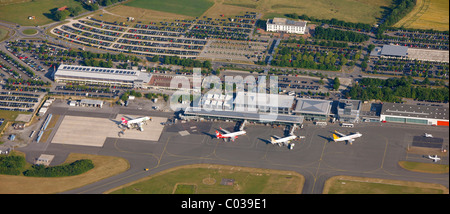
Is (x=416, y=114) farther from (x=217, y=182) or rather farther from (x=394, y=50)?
(x=217, y=182)

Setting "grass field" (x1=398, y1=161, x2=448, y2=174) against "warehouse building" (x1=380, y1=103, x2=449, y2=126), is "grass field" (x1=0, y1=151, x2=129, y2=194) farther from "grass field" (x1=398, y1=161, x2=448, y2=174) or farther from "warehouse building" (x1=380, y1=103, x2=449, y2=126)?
"warehouse building" (x1=380, y1=103, x2=449, y2=126)

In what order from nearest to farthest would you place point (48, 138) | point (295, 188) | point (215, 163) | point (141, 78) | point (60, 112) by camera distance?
point (295, 188), point (215, 163), point (48, 138), point (60, 112), point (141, 78)

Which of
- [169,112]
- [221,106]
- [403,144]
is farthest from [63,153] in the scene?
[403,144]

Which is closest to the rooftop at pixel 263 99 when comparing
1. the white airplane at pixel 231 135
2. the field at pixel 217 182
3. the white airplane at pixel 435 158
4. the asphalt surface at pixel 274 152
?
the asphalt surface at pixel 274 152

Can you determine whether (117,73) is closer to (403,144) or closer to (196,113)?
(196,113)

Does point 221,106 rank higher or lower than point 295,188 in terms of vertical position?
higher

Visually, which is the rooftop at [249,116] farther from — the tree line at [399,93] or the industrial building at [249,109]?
the tree line at [399,93]

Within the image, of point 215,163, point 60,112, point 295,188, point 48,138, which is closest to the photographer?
point 295,188
